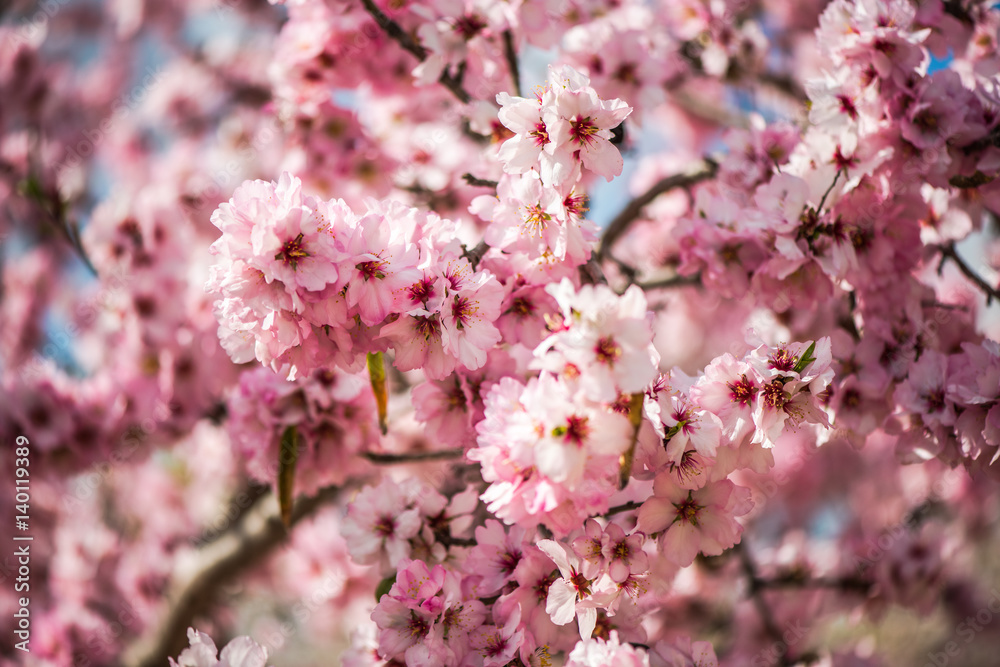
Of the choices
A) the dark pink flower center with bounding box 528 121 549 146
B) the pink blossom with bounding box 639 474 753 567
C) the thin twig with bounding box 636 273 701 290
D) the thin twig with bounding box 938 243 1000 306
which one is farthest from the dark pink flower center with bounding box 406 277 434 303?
the thin twig with bounding box 938 243 1000 306

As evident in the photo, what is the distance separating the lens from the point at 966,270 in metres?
1.66

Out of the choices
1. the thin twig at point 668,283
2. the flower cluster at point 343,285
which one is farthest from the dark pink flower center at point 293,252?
the thin twig at point 668,283

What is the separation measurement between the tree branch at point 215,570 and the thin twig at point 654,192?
1333mm

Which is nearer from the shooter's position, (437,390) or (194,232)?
(437,390)

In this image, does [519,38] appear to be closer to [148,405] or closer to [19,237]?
[148,405]

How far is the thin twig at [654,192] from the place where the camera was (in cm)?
190

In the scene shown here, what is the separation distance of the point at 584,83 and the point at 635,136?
45.5 inches

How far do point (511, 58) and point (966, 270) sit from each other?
4.28 ft

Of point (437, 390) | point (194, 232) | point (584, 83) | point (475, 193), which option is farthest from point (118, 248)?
point (584, 83)

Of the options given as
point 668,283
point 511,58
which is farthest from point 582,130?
point 668,283

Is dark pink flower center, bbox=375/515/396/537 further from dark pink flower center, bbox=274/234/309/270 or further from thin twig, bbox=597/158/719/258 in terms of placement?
thin twig, bbox=597/158/719/258

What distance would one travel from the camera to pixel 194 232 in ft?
10.3

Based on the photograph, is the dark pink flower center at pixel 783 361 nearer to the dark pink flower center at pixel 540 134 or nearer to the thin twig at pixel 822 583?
the dark pink flower center at pixel 540 134

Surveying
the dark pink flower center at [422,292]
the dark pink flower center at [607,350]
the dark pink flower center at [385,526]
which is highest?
the dark pink flower center at [607,350]
